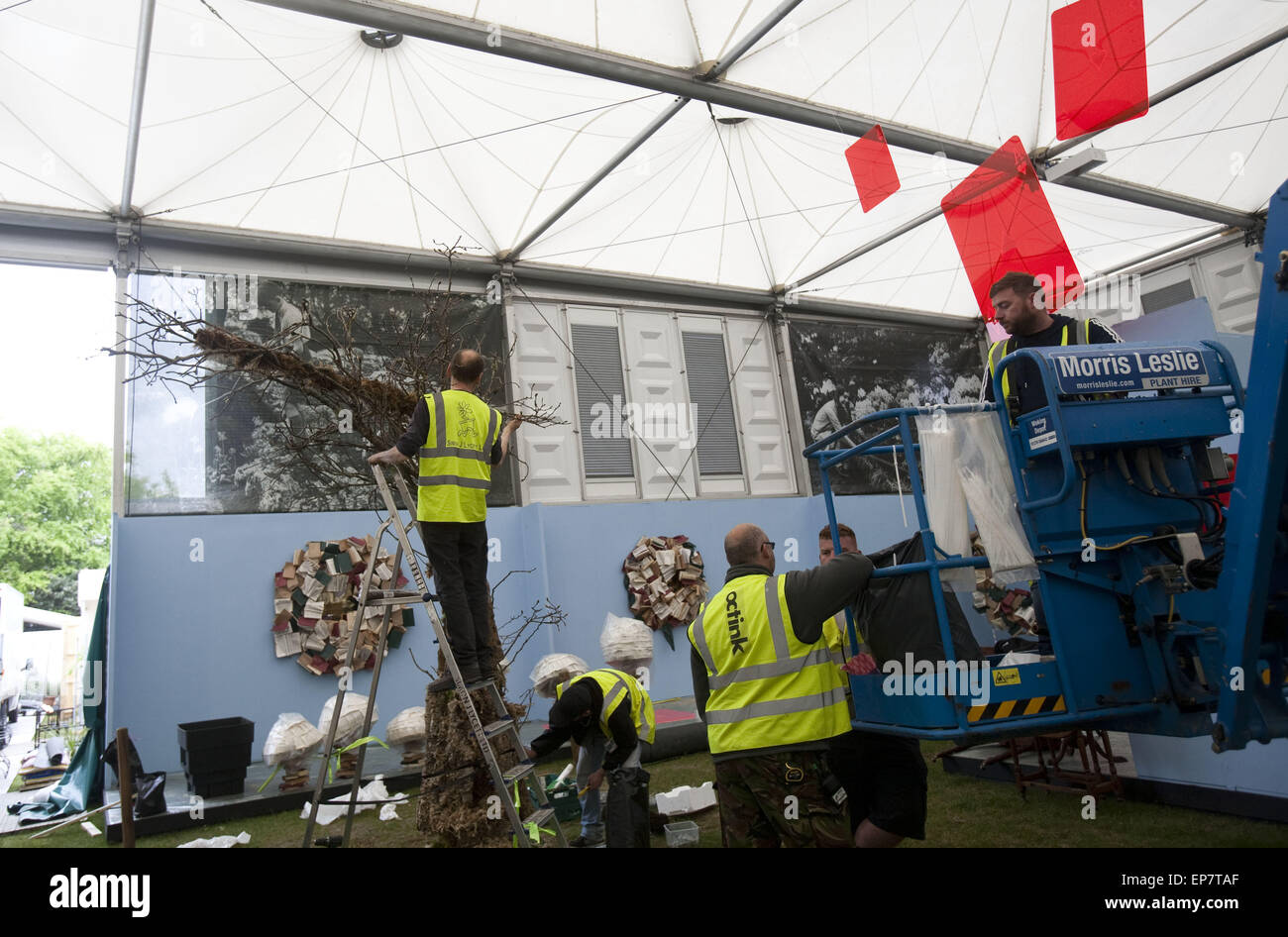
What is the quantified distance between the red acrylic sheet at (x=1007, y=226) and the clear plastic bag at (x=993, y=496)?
7.14 m

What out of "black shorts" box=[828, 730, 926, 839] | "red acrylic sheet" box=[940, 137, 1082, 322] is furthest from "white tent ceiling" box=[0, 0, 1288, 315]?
"black shorts" box=[828, 730, 926, 839]

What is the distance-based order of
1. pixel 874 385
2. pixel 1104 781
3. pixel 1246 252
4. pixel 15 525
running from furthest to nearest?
pixel 15 525 → pixel 874 385 → pixel 1246 252 → pixel 1104 781

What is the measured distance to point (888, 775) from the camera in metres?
3.55

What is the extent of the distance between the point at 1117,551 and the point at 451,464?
305 centimetres

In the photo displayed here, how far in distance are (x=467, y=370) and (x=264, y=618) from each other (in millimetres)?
5165

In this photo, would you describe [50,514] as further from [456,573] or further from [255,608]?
[456,573]

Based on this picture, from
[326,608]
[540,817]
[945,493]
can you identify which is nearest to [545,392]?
[326,608]

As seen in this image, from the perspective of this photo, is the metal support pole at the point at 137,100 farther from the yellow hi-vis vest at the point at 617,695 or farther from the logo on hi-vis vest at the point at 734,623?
the logo on hi-vis vest at the point at 734,623

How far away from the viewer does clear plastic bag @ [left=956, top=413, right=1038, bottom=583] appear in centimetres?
287

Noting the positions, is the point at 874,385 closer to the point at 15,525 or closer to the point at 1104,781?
the point at 1104,781

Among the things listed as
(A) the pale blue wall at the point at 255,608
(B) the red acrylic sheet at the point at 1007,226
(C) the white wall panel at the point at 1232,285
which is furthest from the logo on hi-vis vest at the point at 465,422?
(C) the white wall panel at the point at 1232,285
